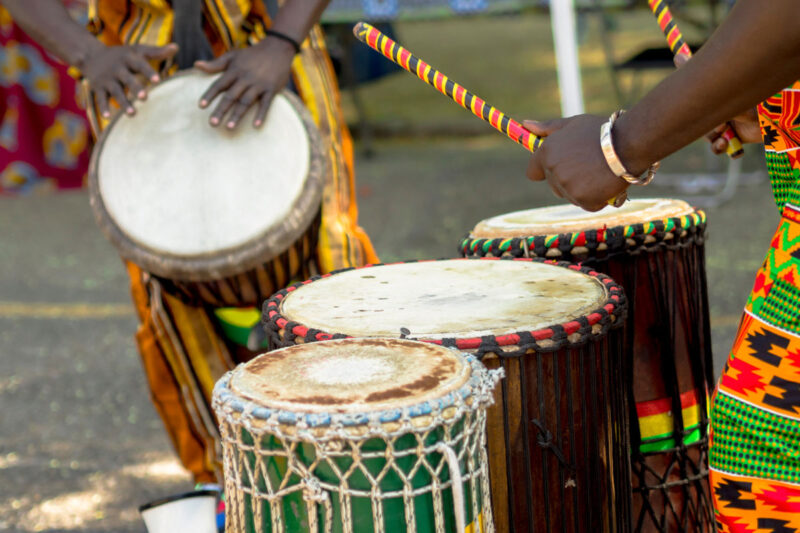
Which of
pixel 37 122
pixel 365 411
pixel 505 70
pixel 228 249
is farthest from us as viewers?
pixel 505 70

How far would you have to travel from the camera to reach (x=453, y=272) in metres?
1.55

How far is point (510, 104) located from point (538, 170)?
20.4ft

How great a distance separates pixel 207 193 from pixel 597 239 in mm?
755

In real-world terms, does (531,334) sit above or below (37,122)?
below

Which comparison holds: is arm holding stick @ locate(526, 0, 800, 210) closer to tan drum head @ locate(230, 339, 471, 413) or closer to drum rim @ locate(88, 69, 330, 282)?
tan drum head @ locate(230, 339, 471, 413)

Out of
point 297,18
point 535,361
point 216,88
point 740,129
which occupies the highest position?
point 297,18

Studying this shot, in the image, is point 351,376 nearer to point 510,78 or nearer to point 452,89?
point 452,89

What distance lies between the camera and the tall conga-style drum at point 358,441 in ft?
3.24

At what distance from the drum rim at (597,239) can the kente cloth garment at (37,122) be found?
4.45 m

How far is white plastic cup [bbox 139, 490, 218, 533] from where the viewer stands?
5.49 ft

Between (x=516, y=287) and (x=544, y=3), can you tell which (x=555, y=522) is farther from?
(x=544, y=3)

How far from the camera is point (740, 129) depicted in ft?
4.83

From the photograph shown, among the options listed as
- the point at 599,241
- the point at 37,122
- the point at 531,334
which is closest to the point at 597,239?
the point at 599,241

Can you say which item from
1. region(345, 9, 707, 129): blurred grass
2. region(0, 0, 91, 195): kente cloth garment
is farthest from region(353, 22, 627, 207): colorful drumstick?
region(0, 0, 91, 195): kente cloth garment
